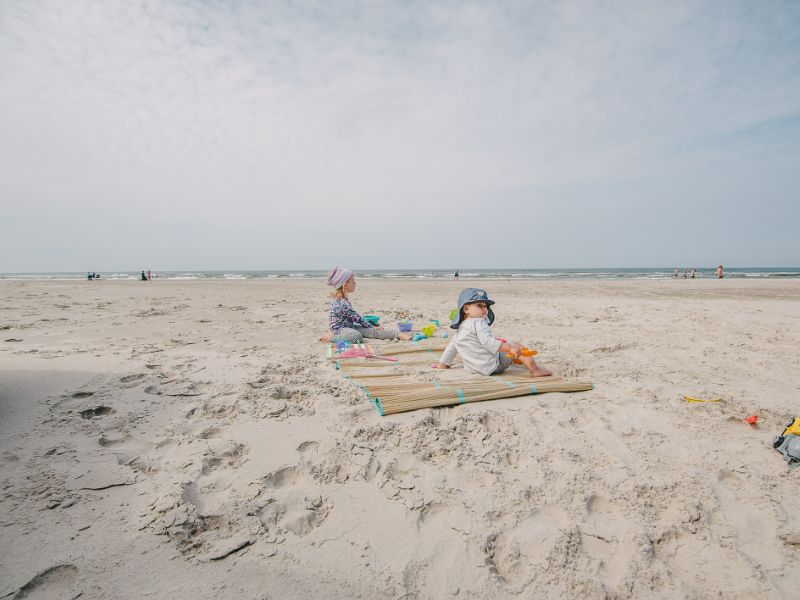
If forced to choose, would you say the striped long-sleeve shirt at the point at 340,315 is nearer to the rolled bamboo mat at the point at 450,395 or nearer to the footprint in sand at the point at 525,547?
the rolled bamboo mat at the point at 450,395

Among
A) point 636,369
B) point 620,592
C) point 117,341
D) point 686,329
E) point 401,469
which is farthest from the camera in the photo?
point 686,329

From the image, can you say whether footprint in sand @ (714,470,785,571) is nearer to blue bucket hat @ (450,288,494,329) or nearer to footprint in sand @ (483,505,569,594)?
footprint in sand @ (483,505,569,594)

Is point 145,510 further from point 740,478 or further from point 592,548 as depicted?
point 740,478

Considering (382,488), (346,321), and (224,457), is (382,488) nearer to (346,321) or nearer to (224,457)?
(224,457)

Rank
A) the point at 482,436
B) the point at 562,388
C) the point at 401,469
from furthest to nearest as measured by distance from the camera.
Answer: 1. the point at 562,388
2. the point at 482,436
3. the point at 401,469

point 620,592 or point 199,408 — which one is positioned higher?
point 199,408

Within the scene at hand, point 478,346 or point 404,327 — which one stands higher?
point 478,346

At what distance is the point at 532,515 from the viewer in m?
2.10

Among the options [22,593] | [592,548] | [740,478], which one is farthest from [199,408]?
[740,478]

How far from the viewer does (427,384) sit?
3.93 m

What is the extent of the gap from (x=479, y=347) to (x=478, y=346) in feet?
0.06

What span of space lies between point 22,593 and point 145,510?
541 mm

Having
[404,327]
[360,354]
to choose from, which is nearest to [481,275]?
[404,327]

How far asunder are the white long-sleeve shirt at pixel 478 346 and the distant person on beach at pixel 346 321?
232 centimetres
